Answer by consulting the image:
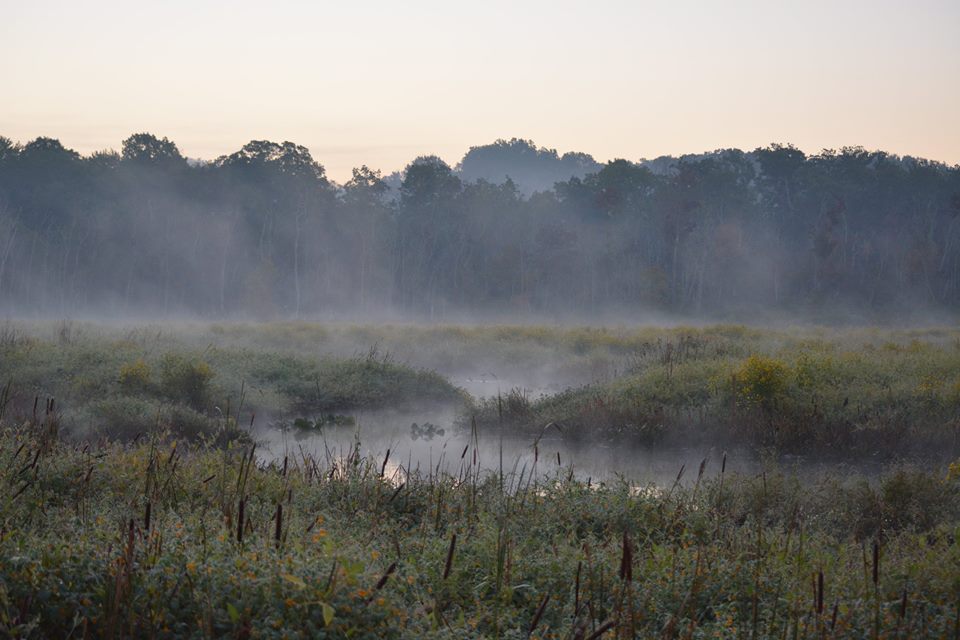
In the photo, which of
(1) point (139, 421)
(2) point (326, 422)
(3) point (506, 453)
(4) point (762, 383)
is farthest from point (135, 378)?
(4) point (762, 383)

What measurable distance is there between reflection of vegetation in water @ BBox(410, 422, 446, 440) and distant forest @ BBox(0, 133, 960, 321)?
125 feet

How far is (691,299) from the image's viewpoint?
59.4 metres

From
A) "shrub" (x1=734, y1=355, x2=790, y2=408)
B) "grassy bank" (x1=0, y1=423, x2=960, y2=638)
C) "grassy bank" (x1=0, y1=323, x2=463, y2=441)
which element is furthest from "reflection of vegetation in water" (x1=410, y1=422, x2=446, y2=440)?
"grassy bank" (x1=0, y1=423, x2=960, y2=638)

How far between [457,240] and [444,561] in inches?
2296

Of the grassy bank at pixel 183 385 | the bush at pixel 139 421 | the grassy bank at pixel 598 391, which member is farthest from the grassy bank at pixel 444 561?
the grassy bank at pixel 183 385

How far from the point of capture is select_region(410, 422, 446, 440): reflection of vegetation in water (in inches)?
643

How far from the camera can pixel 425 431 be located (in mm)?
16812

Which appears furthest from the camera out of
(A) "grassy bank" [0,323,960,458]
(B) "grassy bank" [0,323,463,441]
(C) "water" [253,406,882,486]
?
(B) "grassy bank" [0,323,463,441]

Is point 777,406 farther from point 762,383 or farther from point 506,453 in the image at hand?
point 506,453

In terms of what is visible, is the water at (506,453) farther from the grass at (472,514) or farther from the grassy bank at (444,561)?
the grassy bank at (444,561)

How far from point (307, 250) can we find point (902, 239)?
144 ft

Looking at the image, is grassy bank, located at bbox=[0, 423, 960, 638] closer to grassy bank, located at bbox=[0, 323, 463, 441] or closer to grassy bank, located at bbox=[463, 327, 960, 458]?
grassy bank, located at bbox=[463, 327, 960, 458]

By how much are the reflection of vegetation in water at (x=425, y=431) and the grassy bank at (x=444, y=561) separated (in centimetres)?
679

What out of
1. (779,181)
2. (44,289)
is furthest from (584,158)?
(44,289)
